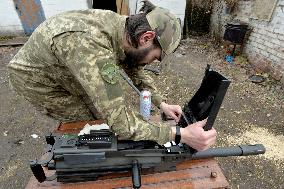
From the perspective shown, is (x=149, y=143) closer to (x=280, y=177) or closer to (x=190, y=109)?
(x=190, y=109)

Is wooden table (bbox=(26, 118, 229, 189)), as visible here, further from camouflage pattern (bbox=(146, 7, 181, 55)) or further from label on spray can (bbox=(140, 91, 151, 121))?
label on spray can (bbox=(140, 91, 151, 121))

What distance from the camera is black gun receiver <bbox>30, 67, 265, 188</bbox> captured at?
65.4 inches

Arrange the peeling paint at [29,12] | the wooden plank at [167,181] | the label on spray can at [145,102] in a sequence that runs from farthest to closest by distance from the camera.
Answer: the peeling paint at [29,12] < the label on spray can at [145,102] < the wooden plank at [167,181]

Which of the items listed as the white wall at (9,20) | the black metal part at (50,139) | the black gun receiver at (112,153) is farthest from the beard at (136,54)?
the white wall at (9,20)

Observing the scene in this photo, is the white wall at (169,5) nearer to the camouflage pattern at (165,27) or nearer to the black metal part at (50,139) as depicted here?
the camouflage pattern at (165,27)

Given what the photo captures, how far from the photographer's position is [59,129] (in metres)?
2.34

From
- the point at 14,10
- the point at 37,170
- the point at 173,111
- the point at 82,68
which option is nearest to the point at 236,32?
the point at 173,111

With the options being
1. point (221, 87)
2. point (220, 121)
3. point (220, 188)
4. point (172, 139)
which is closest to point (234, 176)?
point (220, 121)

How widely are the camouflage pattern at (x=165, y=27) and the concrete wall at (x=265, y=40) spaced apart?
3.98m

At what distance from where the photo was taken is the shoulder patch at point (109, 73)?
5.10 feet

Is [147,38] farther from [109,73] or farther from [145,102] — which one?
[145,102]

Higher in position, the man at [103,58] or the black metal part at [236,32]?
the man at [103,58]

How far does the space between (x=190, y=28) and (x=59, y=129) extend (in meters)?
6.46

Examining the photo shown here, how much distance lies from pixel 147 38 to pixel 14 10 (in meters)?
6.47
